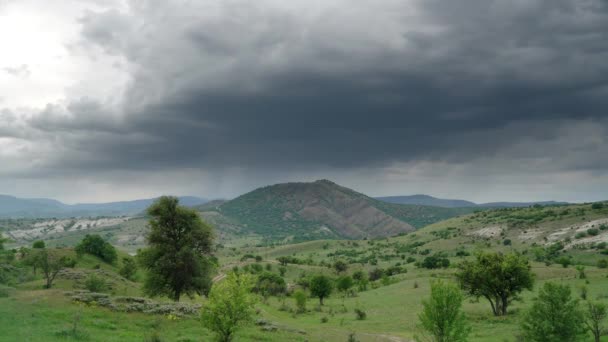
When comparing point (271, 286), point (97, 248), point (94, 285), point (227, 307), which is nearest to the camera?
point (227, 307)

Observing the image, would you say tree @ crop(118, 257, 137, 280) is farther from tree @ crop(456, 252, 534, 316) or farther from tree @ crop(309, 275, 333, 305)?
tree @ crop(456, 252, 534, 316)

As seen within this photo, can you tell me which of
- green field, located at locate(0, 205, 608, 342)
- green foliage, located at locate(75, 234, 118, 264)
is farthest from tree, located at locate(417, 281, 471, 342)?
green foliage, located at locate(75, 234, 118, 264)

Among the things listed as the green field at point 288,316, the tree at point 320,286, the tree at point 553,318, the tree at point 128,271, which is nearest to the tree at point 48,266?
the green field at point 288,316

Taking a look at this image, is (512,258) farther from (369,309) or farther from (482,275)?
(369,309)

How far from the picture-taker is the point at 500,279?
59.5m

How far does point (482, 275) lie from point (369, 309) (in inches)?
895

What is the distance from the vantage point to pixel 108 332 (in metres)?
32.6

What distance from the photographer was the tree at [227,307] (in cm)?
2792

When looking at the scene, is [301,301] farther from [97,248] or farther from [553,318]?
[97,248]

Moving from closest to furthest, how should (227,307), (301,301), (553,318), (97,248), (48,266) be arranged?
1. (227,307)
2. (553,318)
3. (48,266)
4. (301,301)
5. (97,248)

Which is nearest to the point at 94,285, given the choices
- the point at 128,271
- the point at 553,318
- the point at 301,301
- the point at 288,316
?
the point at 128,271

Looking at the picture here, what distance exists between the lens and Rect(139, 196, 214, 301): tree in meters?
51.5

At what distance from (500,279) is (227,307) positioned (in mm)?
47706

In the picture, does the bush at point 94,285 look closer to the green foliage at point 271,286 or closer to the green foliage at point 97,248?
the green foliage at point 97,248
